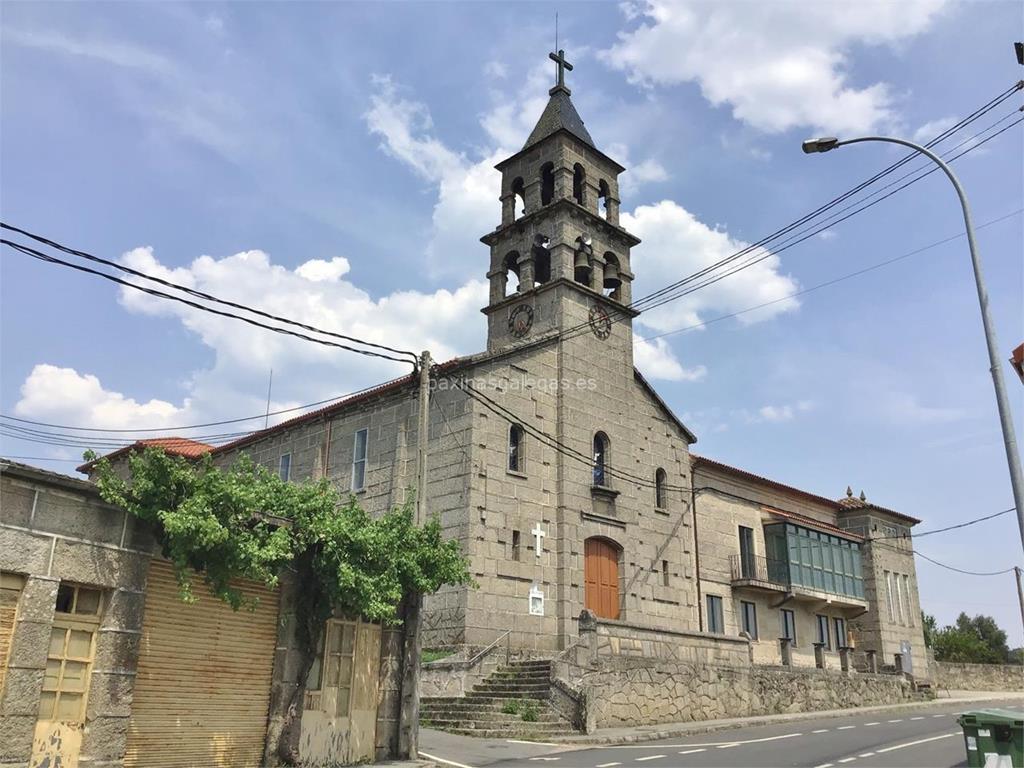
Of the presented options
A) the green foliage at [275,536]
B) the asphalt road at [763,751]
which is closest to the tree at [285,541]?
the green foliage at [275,536]

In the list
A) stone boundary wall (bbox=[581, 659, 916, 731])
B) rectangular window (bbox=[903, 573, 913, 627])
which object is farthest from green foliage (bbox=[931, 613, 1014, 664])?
stone boundary wall (bbox=[581, 659, 916, 731])

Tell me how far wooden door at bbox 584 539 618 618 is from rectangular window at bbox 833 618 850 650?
15642mm

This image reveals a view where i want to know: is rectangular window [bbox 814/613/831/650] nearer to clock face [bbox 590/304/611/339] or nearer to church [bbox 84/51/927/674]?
church [bbox 84/51/927/674]

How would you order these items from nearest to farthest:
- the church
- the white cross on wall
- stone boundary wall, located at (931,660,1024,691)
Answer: the church, the white cross on wall, stone boundary wall, located at (931,660,1024,691)

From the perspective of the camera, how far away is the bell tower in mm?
30391

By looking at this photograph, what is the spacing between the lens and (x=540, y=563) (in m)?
26.4

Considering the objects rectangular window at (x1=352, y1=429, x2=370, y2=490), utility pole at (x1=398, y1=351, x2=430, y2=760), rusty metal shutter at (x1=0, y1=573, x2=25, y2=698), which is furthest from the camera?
rectangular window at (x1=352, y1=429, x2=370, y2=490)

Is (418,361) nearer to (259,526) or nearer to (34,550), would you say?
(259,526)

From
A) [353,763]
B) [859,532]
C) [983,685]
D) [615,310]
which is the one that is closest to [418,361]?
[353,763]

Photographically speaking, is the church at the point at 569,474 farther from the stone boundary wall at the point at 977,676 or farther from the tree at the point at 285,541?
the tree at the point at 285,541

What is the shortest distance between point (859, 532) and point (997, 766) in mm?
30868

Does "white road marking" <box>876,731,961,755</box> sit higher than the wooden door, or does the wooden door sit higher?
the wooden door

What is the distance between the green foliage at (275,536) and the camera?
12.3 m

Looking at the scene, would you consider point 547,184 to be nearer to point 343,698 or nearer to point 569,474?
point 569,474
